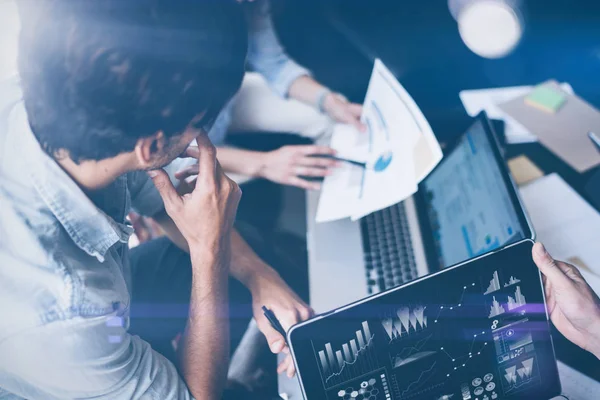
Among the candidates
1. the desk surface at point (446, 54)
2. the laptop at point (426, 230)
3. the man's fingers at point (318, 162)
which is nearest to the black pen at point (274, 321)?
the laptop at point (426, 230)

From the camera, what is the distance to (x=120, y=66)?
1.61 feet

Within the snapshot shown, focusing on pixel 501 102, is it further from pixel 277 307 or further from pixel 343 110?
pixel 277 307

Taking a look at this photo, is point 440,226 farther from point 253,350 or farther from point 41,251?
point 41,251

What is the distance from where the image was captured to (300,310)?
2.78ft

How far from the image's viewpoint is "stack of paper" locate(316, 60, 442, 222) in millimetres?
788

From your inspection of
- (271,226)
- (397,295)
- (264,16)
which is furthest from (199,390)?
(264,16)

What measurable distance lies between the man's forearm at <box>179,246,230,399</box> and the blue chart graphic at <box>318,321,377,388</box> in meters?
0.16

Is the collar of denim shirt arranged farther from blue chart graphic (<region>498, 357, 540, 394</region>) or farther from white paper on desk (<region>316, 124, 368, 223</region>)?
blue chart graphic (<region>498, 357, 540, 394</region>)

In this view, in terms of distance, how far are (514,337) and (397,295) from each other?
213 mm

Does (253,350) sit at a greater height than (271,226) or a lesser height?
lesser

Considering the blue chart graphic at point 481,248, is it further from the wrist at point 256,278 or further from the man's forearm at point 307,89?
the man's forearm at point 307,89

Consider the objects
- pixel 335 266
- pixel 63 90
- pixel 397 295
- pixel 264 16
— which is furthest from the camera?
pixel 264 16

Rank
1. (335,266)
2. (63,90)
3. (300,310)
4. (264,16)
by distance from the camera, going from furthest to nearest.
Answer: (264,16), (335,266), (300,310), (63,90)

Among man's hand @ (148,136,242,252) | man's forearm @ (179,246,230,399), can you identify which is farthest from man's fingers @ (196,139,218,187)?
man's forearm @ (179,246,230,399)
